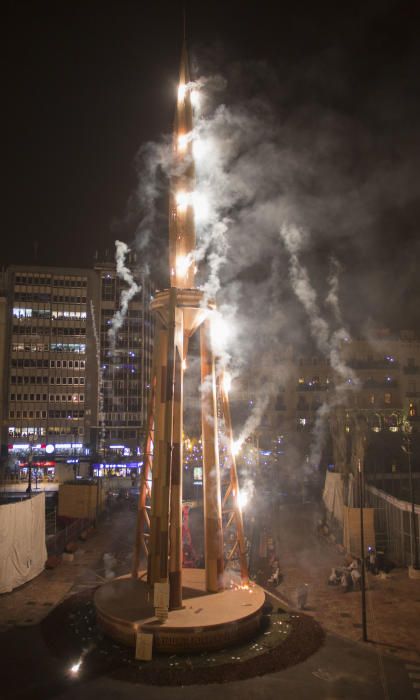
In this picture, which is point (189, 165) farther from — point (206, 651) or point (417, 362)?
point (417, 362)

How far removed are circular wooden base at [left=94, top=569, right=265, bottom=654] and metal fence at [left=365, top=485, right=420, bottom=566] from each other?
9.51m

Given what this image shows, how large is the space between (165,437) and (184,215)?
9151 millimetres

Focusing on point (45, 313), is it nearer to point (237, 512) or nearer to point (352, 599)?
point (237, 512)

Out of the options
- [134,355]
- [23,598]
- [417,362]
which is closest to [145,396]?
[134,355]

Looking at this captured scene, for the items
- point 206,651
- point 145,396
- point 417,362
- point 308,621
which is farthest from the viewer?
point 145,396

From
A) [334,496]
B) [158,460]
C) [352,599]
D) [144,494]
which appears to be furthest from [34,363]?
[352,599]

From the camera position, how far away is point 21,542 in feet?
74.9

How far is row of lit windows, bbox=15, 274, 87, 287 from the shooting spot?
83.4m

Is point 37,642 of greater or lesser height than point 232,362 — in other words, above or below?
below

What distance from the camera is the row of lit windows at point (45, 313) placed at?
83000 millimetres

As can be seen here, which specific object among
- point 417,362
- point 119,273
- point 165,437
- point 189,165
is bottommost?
point 165,437

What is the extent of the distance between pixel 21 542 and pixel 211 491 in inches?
376

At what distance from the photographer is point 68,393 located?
82312mm

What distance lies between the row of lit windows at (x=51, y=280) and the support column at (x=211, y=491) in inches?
2701
